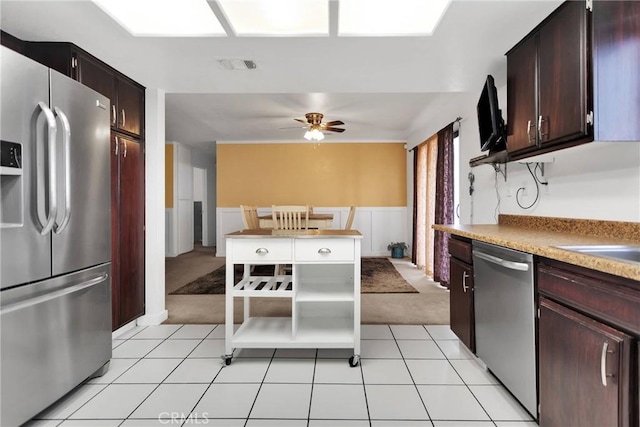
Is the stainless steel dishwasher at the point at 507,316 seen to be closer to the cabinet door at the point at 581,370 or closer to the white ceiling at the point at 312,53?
the cabinet door at the point at 581,370

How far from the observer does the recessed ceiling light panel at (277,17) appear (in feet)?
5.83

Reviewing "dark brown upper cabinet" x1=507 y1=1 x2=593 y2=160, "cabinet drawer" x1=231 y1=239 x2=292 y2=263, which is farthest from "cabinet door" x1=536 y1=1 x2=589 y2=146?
"cabinet drawer" x1=231 y1=239 x2=292 y2=263

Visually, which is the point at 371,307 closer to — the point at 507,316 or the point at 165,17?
the point at 507,316

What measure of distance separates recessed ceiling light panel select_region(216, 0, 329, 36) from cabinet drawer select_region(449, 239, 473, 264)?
1.68m

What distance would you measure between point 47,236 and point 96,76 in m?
1.39

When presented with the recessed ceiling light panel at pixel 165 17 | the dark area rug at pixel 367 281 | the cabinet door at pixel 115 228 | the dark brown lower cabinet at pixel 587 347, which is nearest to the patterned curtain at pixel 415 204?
the dark area rug at pixel 367 281

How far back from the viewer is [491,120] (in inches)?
87.9

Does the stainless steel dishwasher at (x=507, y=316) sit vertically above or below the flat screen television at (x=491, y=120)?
below

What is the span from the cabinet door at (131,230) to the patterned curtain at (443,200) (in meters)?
3.34

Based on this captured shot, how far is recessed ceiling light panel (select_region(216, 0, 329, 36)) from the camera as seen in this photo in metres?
1.78

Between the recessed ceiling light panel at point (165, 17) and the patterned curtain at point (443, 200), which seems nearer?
the recessed ceiling light panel at point (165, 17)

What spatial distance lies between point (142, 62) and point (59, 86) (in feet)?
2.92

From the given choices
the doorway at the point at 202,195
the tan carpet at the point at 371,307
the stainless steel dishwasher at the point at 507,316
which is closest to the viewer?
the stainless steel dishwasher at the point at 507,316

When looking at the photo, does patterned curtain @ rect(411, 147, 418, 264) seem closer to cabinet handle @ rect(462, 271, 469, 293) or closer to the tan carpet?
the tan carpet
